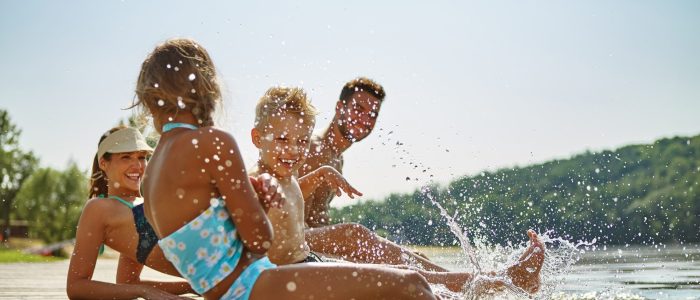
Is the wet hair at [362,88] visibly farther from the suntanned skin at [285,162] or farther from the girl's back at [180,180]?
the girl's back at [180,180]

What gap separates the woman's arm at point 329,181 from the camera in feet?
12.2

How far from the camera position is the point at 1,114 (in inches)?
1553

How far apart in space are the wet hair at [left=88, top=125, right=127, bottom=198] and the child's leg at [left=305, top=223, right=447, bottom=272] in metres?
1.30

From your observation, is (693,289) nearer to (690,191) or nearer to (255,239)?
(255,239)

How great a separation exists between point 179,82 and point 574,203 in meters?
23.3

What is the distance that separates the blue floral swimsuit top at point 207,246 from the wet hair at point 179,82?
35 cm

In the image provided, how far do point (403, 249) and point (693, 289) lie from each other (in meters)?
2.67

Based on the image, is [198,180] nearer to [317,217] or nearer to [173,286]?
[173,286]

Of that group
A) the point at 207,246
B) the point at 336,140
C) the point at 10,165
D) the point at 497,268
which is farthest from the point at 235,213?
the point at 10,165

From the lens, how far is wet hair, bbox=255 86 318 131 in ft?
11.4

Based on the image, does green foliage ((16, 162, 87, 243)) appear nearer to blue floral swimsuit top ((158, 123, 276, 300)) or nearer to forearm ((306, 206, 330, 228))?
forearm ((306, 206, 330, 228))

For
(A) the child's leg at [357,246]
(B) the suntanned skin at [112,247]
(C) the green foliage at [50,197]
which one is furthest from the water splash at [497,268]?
(C) the green foliage at [50,197]

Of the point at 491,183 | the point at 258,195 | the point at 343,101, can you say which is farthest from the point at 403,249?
the point at 491,183

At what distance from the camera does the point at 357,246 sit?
4570 millimetres
